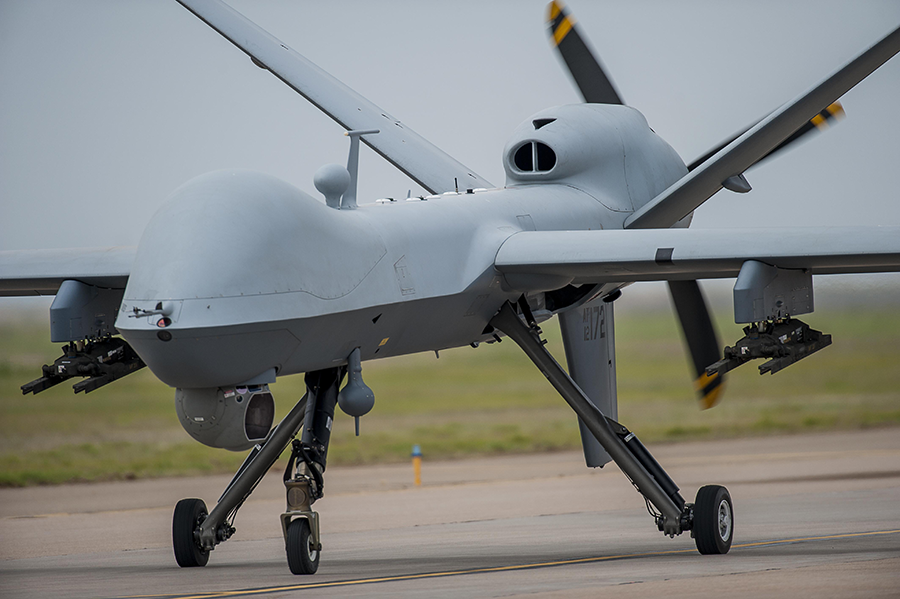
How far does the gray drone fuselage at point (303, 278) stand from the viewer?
8.16 meters

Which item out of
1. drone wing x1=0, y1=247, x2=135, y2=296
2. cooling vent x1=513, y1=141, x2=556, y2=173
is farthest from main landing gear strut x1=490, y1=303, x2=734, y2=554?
drone wing x1=0, y1=247, x2=135, y2=296

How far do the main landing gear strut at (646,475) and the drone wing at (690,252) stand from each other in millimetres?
766

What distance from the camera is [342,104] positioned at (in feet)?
49.1

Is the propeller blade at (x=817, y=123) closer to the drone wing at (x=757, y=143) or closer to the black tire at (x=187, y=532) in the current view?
the drone wing at (x=757, y=143)

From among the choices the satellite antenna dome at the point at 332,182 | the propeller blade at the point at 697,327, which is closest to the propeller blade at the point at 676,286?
the propeller blade at the point at 697,327

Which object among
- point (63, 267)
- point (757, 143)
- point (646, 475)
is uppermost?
point (757, 143)

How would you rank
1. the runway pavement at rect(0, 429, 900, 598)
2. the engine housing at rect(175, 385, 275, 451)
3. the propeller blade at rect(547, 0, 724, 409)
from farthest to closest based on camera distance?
the propeller blade at rect(547, 0, 724, 409) < the runway pavement at rect(0, 429, 900, 598) < the engine housing at rect(175, 385, 275, 451)

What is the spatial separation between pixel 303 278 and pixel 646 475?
4495 millimetres

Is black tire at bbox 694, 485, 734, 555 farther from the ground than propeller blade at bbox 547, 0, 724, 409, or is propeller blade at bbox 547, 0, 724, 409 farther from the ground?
propeller blade at bbox 547, 0, 724, 409

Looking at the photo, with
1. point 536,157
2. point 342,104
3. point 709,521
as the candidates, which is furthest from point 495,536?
point 342,104

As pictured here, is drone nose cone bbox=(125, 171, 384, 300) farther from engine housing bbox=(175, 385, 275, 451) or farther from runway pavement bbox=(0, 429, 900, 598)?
runway pavement bbox=(0, 429, 900, 598)

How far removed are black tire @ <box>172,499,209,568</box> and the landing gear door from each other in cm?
445

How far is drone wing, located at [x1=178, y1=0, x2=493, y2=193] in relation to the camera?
14.7m

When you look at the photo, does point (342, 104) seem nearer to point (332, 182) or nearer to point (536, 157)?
point (536, 157)
